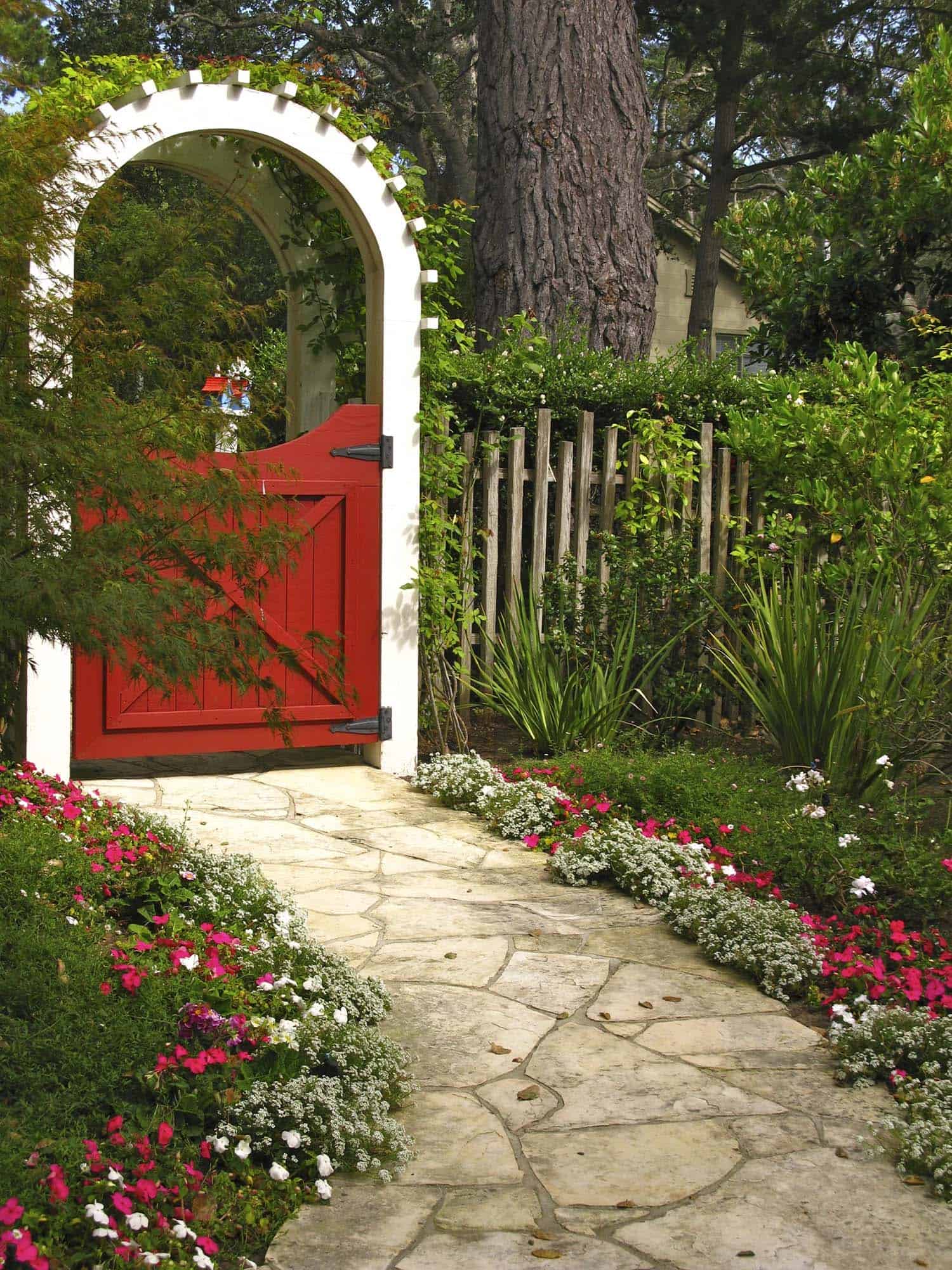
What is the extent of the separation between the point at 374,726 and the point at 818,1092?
359 centimetres

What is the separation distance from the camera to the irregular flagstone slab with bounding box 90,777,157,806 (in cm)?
567

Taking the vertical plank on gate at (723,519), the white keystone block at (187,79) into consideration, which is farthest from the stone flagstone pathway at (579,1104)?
the white keystone block at (187,79)

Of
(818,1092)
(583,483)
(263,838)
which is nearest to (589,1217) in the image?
(818,1092)

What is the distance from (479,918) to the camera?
439cm

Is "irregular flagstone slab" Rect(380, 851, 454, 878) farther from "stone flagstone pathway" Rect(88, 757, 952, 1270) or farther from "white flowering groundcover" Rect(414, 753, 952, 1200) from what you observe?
"white flowering groundcover" Rect(414, 753, 952, 1200)

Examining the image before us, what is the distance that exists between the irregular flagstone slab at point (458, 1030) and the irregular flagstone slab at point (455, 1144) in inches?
4.5

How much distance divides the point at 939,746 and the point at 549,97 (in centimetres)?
530

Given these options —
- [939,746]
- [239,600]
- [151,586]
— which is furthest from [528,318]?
[151,586]

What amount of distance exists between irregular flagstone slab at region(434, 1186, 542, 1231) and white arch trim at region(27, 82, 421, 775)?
3.64 meters

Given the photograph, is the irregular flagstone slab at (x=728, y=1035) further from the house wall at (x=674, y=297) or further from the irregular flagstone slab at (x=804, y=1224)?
the house wall at (x=674, y=297)

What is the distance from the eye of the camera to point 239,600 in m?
6.16

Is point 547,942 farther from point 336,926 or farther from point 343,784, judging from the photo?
point 343,784

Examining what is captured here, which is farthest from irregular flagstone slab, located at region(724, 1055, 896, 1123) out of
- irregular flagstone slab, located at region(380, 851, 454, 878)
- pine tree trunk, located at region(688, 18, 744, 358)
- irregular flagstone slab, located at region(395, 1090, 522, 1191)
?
pine tree trunk, located at region(688, 18, 744, 358)

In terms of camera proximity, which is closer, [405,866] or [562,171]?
[405,866]
